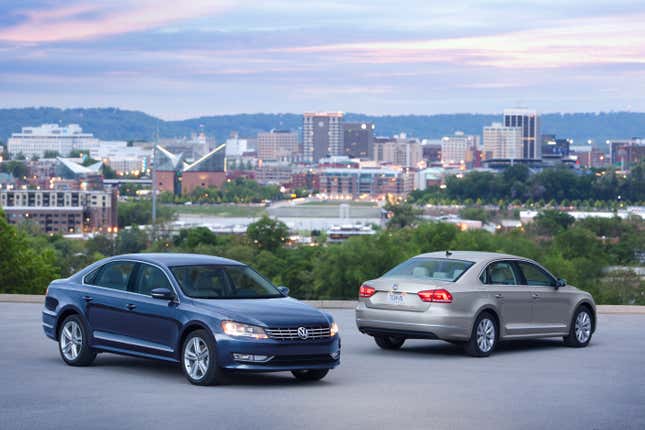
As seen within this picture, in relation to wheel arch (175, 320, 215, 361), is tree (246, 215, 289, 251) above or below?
below

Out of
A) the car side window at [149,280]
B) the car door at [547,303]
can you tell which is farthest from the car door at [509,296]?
the car side window at [149,280]

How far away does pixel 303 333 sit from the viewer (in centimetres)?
1264

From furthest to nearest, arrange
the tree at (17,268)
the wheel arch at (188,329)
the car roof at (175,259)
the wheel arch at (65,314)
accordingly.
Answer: the tree at (17,268)
the wheel arch at (65,314)
the car roof at (175,259)
the wheel arch at (188,329)

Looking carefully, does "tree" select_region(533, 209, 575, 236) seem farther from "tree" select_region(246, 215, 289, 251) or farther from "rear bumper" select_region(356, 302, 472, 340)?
"rear bumper" select_region(356, 302, 472, 340)

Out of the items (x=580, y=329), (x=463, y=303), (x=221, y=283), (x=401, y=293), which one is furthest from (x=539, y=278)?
(x=221, y=283)

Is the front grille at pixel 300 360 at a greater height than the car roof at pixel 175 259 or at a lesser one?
lesser

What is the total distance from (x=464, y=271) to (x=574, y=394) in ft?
11.9

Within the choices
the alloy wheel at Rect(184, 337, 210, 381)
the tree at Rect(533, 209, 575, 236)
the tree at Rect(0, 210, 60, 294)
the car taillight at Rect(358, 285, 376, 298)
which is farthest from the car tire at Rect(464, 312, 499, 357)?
the tree at Rect(533, 209, 575, 236)

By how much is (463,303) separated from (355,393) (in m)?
3.54

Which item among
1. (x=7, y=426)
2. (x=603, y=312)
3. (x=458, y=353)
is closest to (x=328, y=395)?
(x=7, y=426)

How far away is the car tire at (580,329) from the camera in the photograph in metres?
17.7

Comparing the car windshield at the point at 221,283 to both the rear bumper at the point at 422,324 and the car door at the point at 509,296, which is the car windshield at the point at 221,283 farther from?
the car door at the point at 509,296

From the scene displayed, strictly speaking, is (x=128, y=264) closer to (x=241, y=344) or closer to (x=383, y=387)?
(x=241, y=344)

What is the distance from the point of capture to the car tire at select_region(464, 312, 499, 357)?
52.1 feet
